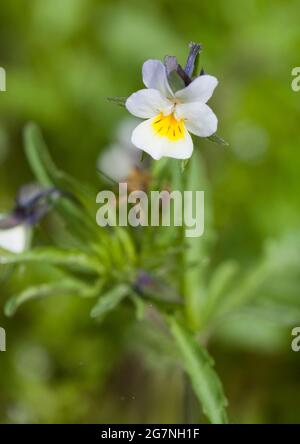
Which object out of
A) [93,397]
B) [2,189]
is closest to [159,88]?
Answer: [93,397]

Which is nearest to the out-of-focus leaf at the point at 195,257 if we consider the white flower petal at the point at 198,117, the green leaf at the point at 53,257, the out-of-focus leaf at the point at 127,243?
the out-of-focus leaf at the point at 127,243

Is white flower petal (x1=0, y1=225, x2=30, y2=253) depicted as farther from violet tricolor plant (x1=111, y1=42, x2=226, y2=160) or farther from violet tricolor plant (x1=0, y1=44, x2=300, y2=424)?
violet tricolor plant (x1=111, y1=42, x2=226, y2=160)

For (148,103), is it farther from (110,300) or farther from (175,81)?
(110,300)

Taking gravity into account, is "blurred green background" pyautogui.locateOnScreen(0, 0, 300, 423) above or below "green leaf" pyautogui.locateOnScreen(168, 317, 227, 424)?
above

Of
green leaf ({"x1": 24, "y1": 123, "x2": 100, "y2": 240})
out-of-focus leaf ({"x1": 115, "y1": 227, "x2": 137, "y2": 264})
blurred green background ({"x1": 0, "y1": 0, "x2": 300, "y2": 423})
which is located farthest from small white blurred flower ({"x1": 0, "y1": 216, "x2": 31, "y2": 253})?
blurred green background ({"x1": 0, "y1": 0, "x2": 300, "y2": 423})

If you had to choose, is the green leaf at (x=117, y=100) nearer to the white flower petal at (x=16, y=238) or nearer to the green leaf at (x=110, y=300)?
the green leaf at (x=110, y=300)
